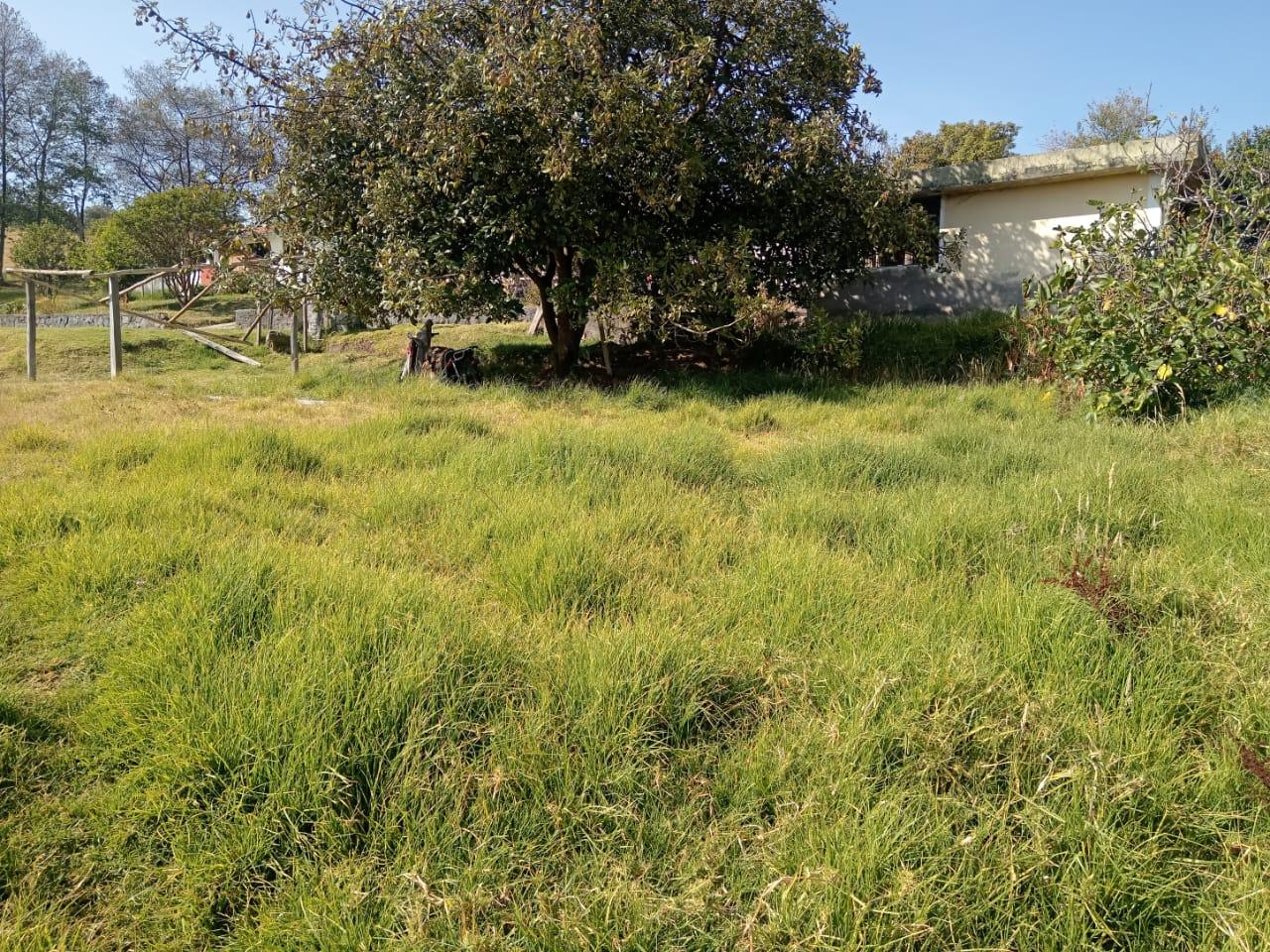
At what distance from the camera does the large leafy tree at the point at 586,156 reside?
7.50m

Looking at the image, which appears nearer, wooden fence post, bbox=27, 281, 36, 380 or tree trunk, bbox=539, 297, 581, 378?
tree trunk, bbox=539, 297, 581, 378

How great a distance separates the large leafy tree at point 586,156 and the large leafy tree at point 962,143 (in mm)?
17186

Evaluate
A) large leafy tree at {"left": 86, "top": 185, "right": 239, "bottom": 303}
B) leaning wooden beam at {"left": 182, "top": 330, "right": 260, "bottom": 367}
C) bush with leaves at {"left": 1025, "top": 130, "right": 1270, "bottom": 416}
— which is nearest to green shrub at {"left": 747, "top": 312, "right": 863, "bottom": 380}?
bush with leaves at {"left": 1025, "top": 130, "right": 1270, "bottom": 416}

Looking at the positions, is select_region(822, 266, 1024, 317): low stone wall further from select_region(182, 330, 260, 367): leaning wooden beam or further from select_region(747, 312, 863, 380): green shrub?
select_region(182, 330, 260, 367): leaning wooden beam

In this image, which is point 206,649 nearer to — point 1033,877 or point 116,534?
point 116,534

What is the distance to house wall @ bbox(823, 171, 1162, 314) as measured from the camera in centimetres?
998

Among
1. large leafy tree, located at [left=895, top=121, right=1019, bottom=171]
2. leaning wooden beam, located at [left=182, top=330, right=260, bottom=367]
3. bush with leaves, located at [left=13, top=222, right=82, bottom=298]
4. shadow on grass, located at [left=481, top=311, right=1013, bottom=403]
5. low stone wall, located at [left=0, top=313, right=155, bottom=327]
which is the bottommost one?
shadow on grass, located at [left=481, top=311, right=1013, bottom=403]

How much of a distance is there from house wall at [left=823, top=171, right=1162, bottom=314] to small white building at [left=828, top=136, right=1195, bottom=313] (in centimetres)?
1

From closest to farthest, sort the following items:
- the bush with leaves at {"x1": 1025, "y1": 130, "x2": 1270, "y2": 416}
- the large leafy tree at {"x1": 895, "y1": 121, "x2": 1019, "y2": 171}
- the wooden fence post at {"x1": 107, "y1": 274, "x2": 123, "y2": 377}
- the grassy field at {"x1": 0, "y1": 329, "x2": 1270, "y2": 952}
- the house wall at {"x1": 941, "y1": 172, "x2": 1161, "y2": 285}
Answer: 1. the grassy field at {"x1": 0, "y1": 329, "x2": 1270, "y2": 952}
2. the bush with leaves at {"x1": 1025, "y1": 130, "x2": 1270, "y2": 416}
3. the house wall at {"x1": 941, "y1": 172, "x2": 1161, "y2": 285}
4. the wooden fence post at {"x1": 107, "y1": 274, "x2": 123, "y2": 377}
5. the large leafy tree at {"x1": 895, "y1": 121, "x2": 1019, "y2": 171}

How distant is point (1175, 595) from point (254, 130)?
10.3 meters

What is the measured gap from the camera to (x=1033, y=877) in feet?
5.29

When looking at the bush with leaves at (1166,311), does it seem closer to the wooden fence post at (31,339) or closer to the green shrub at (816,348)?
the green shrub at (816,348)

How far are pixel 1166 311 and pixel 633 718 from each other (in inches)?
238

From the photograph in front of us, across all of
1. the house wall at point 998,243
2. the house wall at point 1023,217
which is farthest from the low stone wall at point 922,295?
the house wall at point 1023,217
